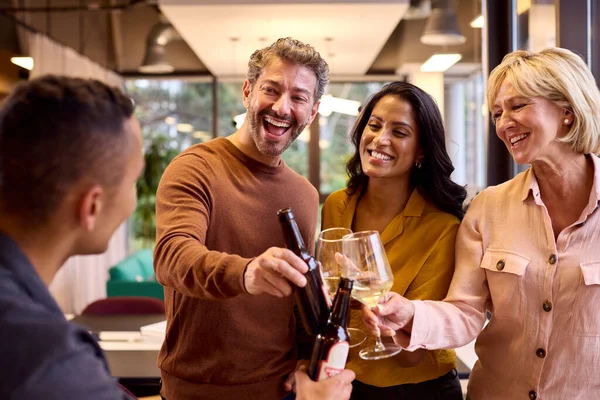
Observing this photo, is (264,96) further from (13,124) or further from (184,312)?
(13,124)

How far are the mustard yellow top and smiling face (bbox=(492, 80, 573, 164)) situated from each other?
31 cm

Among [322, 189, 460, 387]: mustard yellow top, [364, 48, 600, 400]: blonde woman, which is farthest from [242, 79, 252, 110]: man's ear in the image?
[364, 48, 600, 400]: blonde woman

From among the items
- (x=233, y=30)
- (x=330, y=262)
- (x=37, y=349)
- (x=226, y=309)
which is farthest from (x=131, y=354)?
(x=233, y=30)

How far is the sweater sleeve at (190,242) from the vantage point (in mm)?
1387

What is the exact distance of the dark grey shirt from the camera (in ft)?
2.85

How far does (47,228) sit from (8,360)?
211 mm

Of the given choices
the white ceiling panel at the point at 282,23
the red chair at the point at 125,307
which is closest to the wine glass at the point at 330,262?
the red chair at the point at 125,307

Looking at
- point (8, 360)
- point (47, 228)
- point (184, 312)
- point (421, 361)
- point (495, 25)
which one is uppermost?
point (495, 25)

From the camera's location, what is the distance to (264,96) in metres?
1.96

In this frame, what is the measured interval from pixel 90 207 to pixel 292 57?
1.04 meters

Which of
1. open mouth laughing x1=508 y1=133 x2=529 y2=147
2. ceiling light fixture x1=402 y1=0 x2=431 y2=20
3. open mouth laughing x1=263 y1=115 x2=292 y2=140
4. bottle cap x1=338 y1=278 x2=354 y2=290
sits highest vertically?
ceiling light fixture x1=402 y1=0 x2=431 y2=20

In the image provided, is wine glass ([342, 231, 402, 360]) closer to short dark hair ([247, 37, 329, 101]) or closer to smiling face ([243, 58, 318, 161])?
smiling face ([243, 58, 318, 161])

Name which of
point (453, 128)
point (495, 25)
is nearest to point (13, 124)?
point (495, 25)

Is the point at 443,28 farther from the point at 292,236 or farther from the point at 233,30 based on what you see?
the point at 292,236
